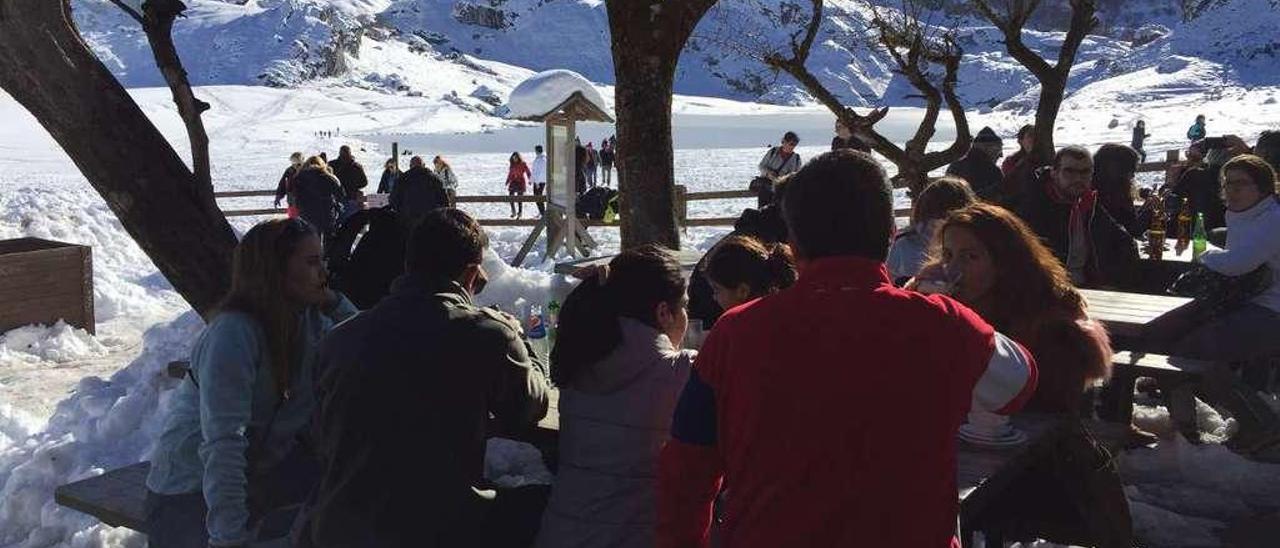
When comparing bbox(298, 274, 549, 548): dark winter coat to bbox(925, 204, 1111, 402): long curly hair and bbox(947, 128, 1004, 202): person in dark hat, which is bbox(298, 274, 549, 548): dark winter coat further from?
bbox(947, 128, 1004, 202): person in dark hat

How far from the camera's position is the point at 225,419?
2.96 meters

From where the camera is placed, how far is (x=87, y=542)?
4574mm

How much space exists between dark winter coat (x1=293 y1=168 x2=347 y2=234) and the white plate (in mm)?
8525

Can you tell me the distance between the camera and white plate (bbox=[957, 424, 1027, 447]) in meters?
3.00

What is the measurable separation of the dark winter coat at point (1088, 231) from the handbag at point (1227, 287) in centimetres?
65

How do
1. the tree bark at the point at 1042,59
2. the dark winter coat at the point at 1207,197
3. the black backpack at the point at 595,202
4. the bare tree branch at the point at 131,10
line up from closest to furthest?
the bare tree branch at the point at 131,10 → the dark winter coat at the point at 1207,197 → the tree bark at the point at 1042,59 → the black backpack at the point at 595,202

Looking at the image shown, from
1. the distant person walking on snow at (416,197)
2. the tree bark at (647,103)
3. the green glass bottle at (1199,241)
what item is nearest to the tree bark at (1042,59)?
the green glass bottle at (1199,241)

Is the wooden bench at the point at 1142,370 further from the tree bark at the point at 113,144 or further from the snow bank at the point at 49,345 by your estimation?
the snow bank at the point at 49,345

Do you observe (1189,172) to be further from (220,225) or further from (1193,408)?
(220,225)

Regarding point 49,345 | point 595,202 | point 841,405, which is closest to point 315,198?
point 49,345

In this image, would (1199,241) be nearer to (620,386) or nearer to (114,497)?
(620,386)

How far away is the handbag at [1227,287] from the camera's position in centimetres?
488

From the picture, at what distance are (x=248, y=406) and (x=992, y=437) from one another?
6.21ft

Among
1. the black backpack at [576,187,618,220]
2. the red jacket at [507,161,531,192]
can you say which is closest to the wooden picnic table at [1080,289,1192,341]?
the black backpack at [576,187,618,220]
